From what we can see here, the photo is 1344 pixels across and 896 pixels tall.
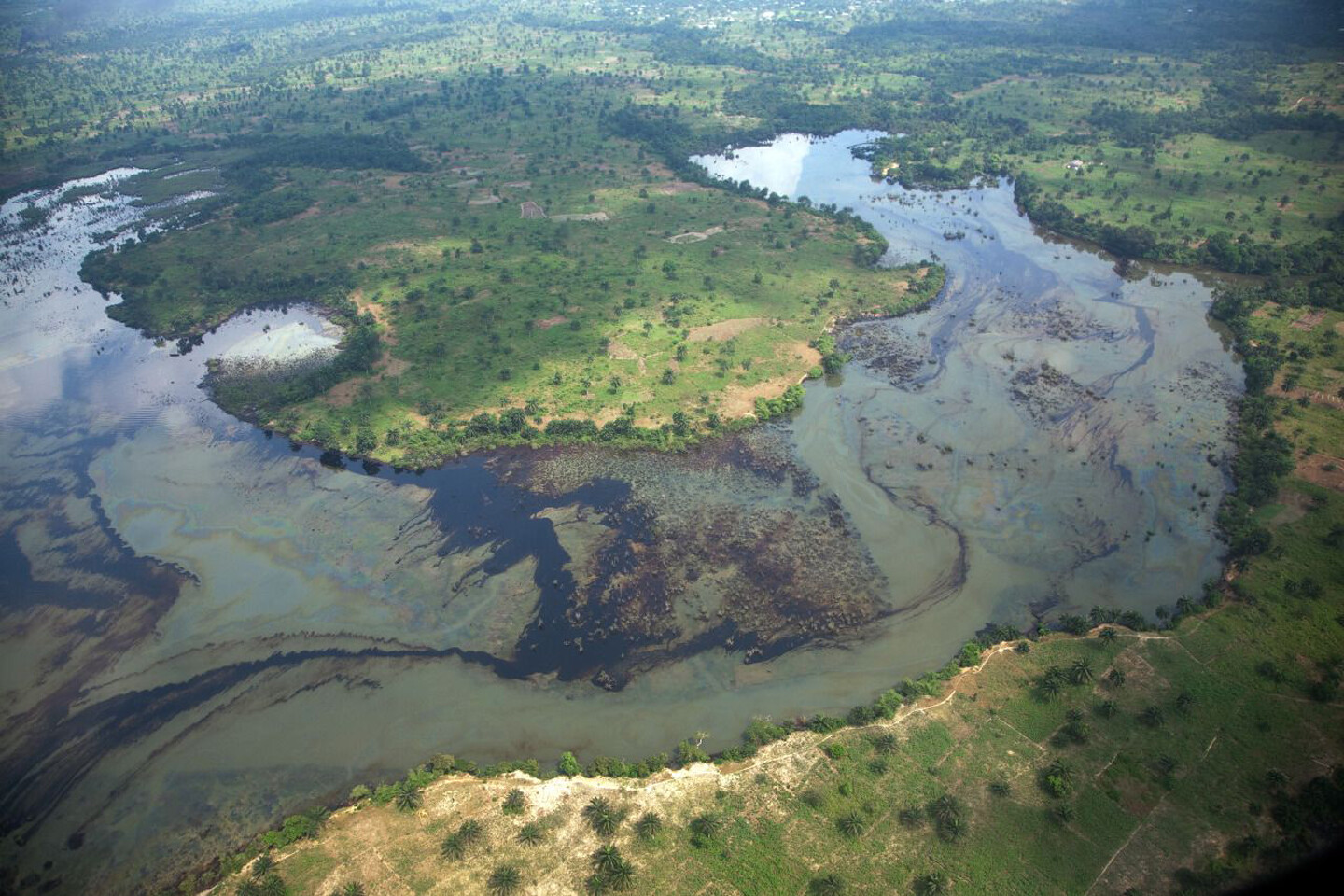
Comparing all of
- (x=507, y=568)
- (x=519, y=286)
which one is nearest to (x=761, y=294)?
(x=519, y=286)

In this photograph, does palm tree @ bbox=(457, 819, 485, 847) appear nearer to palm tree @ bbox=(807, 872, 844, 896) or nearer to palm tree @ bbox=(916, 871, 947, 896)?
palm tree @ bbox=(807, 872, 844, 896)

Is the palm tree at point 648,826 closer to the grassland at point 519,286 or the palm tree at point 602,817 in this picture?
the palm tree at point 602,817

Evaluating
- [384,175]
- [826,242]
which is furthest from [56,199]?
[826,242]

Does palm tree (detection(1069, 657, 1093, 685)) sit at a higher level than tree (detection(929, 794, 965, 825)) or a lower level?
higher

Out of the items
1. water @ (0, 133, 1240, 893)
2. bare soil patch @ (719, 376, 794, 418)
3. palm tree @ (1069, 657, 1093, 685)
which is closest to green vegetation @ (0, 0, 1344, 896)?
bare soil patch @ (719, 376, 794, 418)

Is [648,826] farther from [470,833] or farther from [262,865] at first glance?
[262,865]

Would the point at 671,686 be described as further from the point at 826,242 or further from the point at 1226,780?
the point at 826,242
